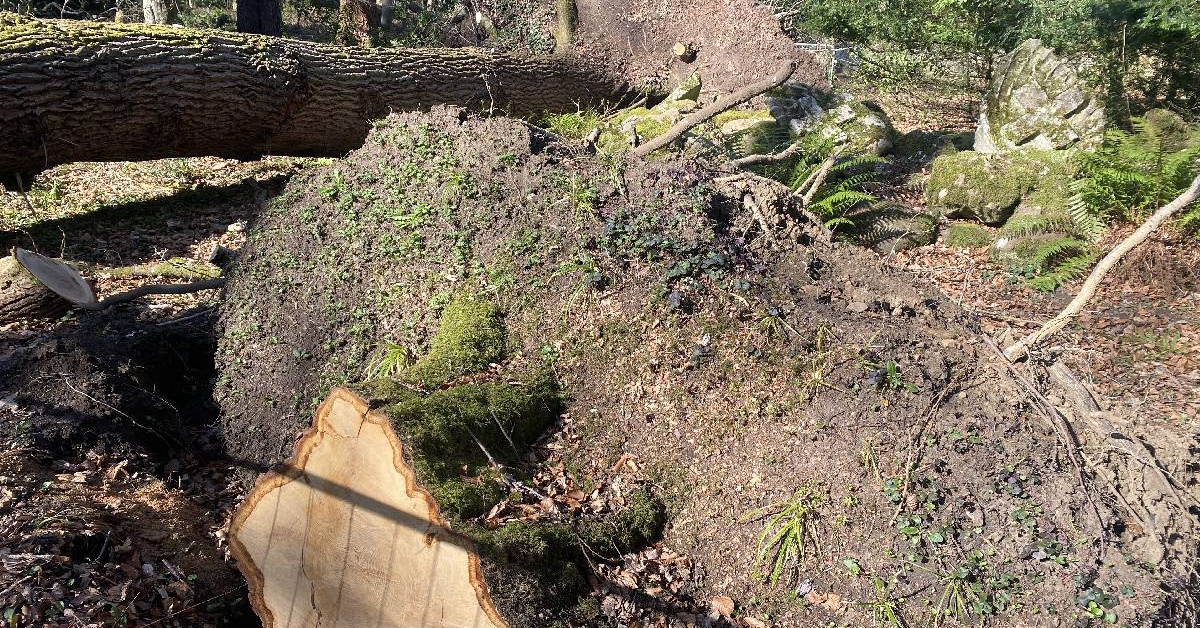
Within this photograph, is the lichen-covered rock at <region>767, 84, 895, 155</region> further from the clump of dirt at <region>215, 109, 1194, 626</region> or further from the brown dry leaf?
the brown dry leaf

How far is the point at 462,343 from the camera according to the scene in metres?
4.48

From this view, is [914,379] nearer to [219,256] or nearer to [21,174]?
[219,256]

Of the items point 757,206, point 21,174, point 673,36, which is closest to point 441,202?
point 757,206

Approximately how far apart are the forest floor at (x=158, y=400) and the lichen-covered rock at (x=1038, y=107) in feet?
6.70

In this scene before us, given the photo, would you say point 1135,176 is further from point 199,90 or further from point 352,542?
point 199,90

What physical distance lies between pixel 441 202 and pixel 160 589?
9.98 ft

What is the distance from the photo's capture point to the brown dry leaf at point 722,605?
3477 millimetres

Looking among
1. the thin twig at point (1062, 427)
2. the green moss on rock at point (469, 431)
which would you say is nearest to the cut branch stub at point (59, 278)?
the green moss on rock at point (469, 431)

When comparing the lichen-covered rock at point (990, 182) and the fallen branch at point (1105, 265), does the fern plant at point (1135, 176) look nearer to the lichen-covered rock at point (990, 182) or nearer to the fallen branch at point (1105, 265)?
the lichen-covered rock at point (990, 182)

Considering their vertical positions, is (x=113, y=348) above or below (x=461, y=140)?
below

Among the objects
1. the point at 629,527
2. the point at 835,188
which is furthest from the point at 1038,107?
the point at 629,527

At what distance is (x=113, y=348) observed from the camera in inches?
202

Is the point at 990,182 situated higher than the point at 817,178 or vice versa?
the point at 817,178

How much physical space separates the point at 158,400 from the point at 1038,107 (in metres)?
9.33
